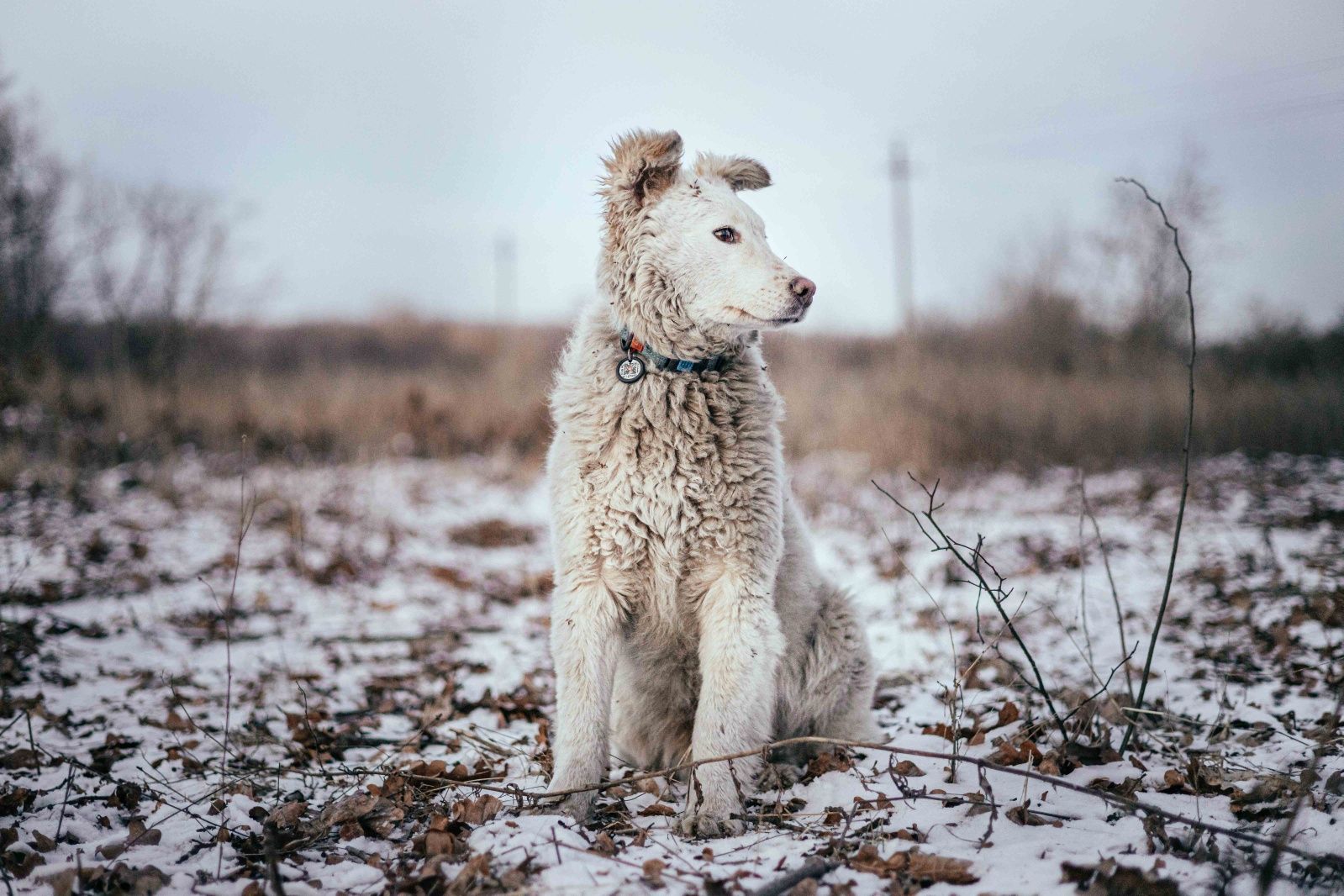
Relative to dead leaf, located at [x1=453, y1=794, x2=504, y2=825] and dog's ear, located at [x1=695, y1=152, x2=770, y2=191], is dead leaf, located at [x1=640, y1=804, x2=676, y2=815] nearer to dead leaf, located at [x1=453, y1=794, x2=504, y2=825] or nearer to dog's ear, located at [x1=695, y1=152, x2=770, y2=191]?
A: dead leaf, located at [x1=453, y1=794, x2=504, y2=825]

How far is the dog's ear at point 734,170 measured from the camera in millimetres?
3297

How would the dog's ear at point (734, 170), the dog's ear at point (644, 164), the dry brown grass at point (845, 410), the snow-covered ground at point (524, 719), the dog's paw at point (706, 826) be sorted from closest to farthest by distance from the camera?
the snow-covered ground at point (524, 719), the dog's paw at point (706, 826), the dog's ear at point (644, 164), the dog's ear at point (734, 170), the dry brown grass at point (845, 410)

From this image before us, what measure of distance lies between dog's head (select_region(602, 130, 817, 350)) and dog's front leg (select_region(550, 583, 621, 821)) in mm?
1041

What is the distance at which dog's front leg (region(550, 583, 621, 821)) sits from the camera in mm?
2836

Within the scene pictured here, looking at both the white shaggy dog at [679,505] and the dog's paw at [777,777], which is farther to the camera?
the dog's paw at [777,777]

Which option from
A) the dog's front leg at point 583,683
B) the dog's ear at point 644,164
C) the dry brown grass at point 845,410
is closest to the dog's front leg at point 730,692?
the dog's front leg at point 583,683

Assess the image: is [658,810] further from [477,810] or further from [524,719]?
[524,719]

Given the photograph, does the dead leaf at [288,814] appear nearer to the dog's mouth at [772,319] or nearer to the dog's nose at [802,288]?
the dog's mouth at [772,319]

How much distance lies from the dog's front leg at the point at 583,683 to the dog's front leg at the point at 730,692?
343 mm

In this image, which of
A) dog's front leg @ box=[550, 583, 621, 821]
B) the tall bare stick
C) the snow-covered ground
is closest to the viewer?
the snow-covered ground

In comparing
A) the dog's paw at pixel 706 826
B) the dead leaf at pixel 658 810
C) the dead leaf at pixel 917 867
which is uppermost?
the dead leaf at pixel 917 867

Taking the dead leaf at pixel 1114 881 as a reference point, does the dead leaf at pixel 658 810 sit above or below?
below

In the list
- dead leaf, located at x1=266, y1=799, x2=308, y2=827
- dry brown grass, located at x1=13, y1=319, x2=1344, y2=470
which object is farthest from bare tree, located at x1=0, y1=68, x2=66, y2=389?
dead leaf, located at x1=266, y1=799, x2=308, y2=827

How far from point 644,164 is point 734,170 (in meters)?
0.45
